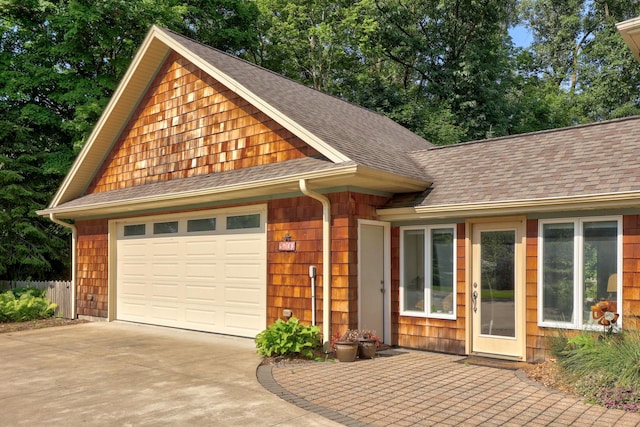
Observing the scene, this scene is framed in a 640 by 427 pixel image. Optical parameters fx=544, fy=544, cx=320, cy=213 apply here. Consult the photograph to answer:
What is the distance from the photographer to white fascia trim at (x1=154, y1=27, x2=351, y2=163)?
8867 millimetres

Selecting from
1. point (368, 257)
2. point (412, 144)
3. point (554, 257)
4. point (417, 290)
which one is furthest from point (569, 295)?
point (412, 144)

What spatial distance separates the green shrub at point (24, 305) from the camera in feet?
43.8

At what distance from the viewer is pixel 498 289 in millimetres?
8672

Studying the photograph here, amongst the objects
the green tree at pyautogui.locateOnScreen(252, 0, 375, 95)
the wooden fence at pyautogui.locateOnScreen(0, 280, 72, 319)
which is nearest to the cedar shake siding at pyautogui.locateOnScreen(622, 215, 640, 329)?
the wooden fence at pyautogui.locateOnScreen(0, 280, 72, 319)

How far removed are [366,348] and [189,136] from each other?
20.7ft

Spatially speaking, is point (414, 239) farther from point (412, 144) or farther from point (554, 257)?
point (412, 144)

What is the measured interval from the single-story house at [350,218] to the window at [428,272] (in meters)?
0.03

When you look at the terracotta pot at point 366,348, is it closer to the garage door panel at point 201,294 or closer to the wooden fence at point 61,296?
the garage door panel at point 201,294

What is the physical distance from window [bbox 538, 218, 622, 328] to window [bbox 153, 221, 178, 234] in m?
7.66

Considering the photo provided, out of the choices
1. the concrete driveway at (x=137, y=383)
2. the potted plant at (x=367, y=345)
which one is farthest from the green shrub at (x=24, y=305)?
the potted plant at (x=367, y=345)

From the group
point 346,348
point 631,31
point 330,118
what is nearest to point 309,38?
point 330,118

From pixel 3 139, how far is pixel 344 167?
602 inches

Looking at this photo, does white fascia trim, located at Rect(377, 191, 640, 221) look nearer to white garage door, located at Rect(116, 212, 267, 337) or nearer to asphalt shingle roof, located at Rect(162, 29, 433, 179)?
asphalt shingle roof, located at Rect(162, 29, 433, 179)

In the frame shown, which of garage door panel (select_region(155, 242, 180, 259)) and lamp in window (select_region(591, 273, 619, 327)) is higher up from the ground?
garage door panel (select_region(155, 242, 180, 259))
